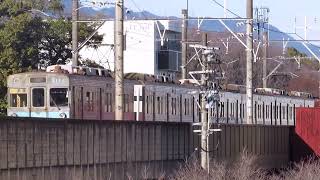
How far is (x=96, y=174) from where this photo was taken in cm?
2073

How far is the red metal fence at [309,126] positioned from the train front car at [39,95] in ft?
31.2

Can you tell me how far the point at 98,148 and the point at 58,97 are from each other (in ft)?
34.6

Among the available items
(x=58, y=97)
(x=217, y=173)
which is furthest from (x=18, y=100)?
(x=217, y=173)

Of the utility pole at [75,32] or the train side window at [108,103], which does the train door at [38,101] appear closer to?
the train side window at [108,103]

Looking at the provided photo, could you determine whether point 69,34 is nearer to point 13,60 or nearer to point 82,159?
point 13,60

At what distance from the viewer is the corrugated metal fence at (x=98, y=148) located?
17938mm

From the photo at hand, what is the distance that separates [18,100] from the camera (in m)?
32.5

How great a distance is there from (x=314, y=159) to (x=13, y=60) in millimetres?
19602

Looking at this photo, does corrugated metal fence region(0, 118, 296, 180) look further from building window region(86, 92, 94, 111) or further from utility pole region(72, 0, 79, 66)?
utility pole region(72, 0, 79, 66)

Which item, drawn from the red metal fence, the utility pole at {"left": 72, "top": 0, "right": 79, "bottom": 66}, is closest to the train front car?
the utility pole at {"left": 72, "top": 0, "right": 79, "bottom": 66}

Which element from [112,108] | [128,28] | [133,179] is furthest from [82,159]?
[128,28]

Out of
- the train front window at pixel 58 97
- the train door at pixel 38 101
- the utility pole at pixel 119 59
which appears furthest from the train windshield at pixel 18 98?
the utility pole at pixel 119 59

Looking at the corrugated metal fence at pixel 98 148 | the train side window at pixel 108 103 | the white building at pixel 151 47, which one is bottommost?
the corrugated metal fence at pixel 98 148

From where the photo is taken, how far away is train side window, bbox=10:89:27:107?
32.2 meters
